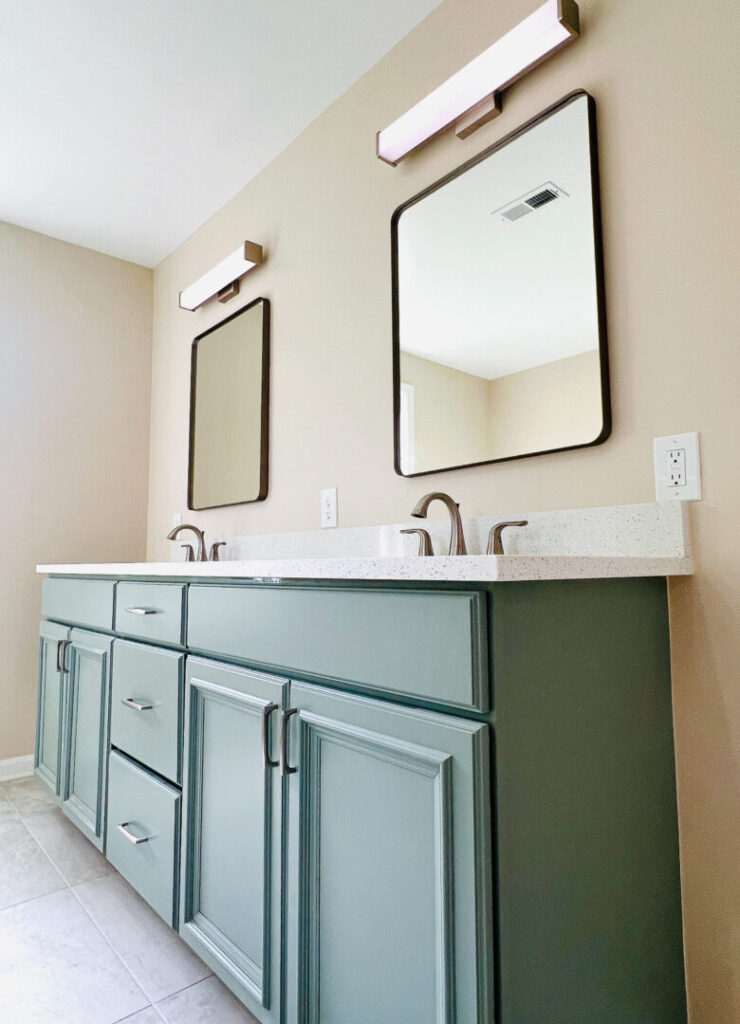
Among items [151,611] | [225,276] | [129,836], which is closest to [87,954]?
[129,836]

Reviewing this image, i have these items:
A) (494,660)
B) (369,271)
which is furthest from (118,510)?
(494,660)

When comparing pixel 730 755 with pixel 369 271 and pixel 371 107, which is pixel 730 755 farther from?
pixel 371 107

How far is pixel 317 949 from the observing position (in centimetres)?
99

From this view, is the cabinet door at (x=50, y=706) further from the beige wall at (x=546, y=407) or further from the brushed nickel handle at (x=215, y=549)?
the beige wall at (x=546, y=407)

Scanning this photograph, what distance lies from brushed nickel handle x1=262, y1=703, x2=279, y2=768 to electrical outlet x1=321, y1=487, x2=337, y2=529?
2.80 feet

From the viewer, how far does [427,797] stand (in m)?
0.83

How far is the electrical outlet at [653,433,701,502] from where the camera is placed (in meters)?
1.11

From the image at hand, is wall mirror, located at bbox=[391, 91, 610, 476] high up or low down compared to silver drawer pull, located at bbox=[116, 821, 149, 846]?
up

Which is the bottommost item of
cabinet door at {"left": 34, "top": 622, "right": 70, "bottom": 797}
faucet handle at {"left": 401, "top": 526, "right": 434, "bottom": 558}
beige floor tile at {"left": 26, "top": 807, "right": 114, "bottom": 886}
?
beige floor tile at {"left": 26, "top": 807, "right": 114, "bottom": 886}

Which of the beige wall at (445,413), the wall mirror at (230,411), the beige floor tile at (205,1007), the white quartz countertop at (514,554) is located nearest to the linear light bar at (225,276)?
the wall mirror at (230,411)

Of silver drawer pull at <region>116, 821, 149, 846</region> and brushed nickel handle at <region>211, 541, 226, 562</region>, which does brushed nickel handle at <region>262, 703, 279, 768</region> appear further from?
brushed nickel handle at <region>211, 541, 226, 562</region>

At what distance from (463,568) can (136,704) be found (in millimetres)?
1119

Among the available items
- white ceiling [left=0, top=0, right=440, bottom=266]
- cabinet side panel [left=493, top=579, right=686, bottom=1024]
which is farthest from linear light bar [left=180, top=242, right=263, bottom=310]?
cabinet side panel [left=493, top=579, right=686, bottom=1024]

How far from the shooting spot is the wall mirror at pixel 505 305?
130cm
